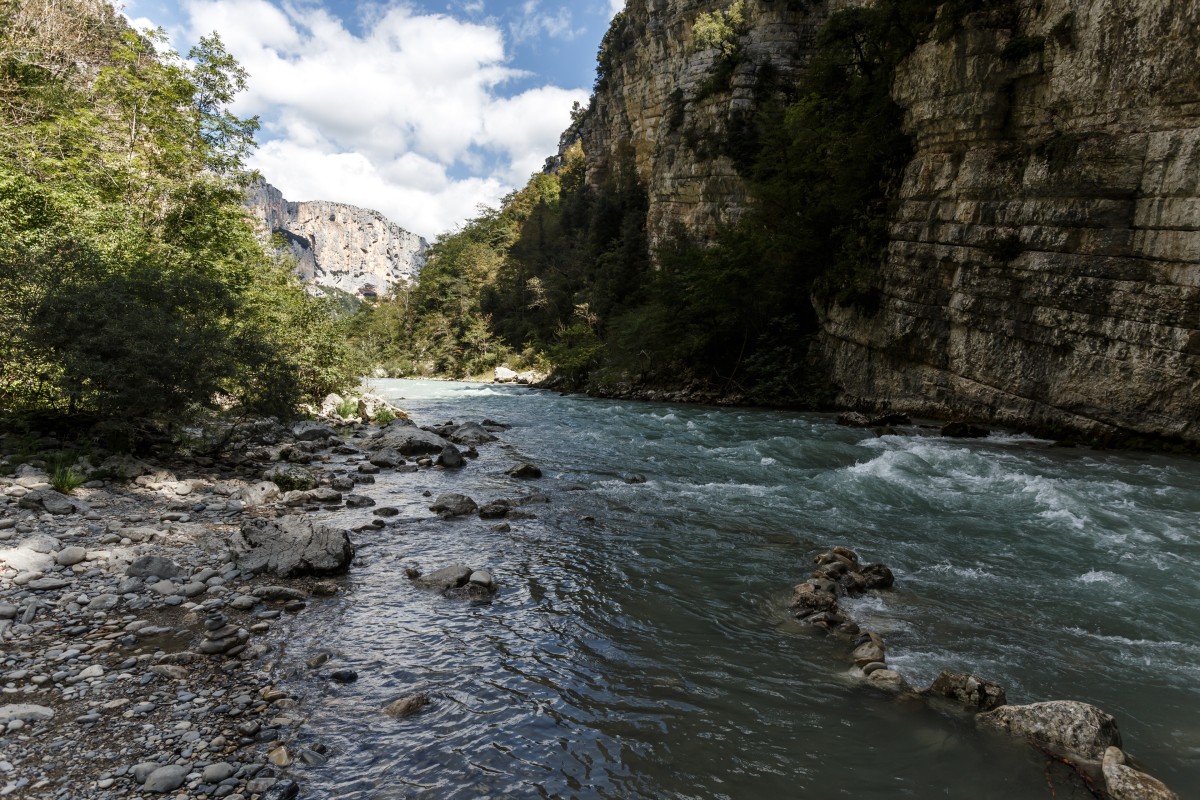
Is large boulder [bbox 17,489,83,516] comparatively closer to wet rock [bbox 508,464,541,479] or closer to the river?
the river

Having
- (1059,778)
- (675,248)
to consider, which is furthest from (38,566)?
(675,248)

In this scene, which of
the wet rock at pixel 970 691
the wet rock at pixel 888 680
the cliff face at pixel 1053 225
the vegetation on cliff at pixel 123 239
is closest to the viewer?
the wet rock at pixel 970 691

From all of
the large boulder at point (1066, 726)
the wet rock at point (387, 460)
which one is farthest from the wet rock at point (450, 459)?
the large boulder at point (1066, 726)

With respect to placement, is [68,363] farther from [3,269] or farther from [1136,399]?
[1136,399]

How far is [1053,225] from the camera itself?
16766 mm

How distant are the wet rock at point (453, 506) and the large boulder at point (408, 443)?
4812mm

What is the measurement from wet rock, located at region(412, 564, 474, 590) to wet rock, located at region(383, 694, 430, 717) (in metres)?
2.27

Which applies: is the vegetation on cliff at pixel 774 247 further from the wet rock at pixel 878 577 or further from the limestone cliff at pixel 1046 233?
the wet rock at pixel 878 577

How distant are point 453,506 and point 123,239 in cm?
933

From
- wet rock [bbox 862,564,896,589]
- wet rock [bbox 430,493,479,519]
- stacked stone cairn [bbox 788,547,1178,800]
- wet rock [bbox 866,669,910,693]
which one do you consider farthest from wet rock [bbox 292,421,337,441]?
wet rock [bbox 866,669,910,693]

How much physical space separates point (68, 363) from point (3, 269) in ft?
6.17

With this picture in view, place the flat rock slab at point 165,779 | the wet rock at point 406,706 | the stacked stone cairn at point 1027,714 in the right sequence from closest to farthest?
the flat rock slab at point 165,779, the stacked stone cairn at point 1027,714, the wet rock at point 406,706

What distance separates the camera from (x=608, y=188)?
58.5 metres

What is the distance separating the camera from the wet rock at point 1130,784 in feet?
11.4
